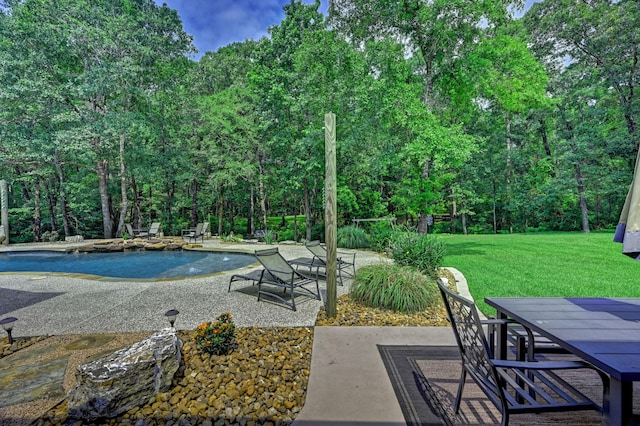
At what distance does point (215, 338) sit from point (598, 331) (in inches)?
110

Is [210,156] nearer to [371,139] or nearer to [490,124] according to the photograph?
[371,139]

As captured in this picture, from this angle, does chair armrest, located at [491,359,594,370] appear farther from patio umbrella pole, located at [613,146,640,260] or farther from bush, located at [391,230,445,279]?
bush, located at [391,230,445,279]

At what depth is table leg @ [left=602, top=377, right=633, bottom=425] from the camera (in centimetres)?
117

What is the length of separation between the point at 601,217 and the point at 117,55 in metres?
28.9

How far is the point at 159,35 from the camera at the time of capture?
44.8 ft

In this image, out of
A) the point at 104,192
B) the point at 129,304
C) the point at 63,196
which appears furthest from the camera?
the point at 104,192

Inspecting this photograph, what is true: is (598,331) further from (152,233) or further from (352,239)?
(152,233)

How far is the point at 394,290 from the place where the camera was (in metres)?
3.90

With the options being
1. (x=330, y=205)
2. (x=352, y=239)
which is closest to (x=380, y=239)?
(x=352, y=239)

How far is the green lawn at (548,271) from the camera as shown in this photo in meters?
4.72

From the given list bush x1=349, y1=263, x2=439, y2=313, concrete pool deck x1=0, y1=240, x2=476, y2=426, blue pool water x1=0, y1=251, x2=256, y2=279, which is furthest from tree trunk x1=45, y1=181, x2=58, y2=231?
bush x1=349, y1=263, x2=439, y2=313

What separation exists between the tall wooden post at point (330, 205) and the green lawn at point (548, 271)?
226cm

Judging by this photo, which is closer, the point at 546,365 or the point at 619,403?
the point at 619,403

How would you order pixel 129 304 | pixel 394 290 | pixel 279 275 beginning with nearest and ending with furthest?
pixel 394 290 → pixel 129 304 → pixel 279 275
